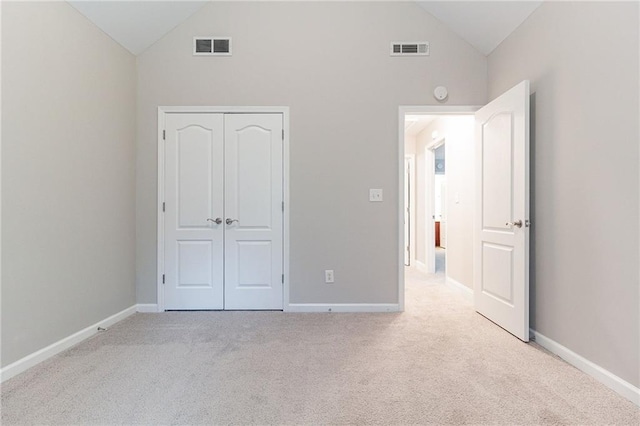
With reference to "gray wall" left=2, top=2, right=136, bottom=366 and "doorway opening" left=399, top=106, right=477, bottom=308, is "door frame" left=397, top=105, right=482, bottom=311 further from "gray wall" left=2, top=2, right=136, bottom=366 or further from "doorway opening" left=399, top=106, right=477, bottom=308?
"gray wall" left=2, top=2, right=136, bottom=366

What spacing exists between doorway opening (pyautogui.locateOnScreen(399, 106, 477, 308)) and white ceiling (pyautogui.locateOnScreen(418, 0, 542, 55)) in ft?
2.13

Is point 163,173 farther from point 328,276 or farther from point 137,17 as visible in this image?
point 328,276

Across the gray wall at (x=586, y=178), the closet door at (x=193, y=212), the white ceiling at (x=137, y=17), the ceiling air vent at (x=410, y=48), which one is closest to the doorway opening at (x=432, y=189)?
the ceiling air vent at (x=410, y=48)

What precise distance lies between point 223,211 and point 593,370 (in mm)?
3143

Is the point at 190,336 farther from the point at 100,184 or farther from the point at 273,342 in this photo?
the point at 100,184

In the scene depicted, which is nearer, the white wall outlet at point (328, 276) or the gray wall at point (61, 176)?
the gray wall at point (61, 176)

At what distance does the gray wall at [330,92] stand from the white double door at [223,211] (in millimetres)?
201

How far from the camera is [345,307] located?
3.44m

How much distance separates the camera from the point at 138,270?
3463 mm

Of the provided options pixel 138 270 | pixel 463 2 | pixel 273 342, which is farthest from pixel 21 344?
pixel 463 2

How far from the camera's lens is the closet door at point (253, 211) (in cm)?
346

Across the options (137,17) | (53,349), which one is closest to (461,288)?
(53,349)

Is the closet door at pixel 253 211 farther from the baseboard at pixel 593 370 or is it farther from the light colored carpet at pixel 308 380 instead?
the baseboard at pixel 593 370

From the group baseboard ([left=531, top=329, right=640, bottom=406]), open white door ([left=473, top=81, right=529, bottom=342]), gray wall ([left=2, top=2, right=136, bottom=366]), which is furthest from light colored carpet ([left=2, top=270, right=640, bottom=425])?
gray wall ([left=2, top=2, right=136, bottom=366])
